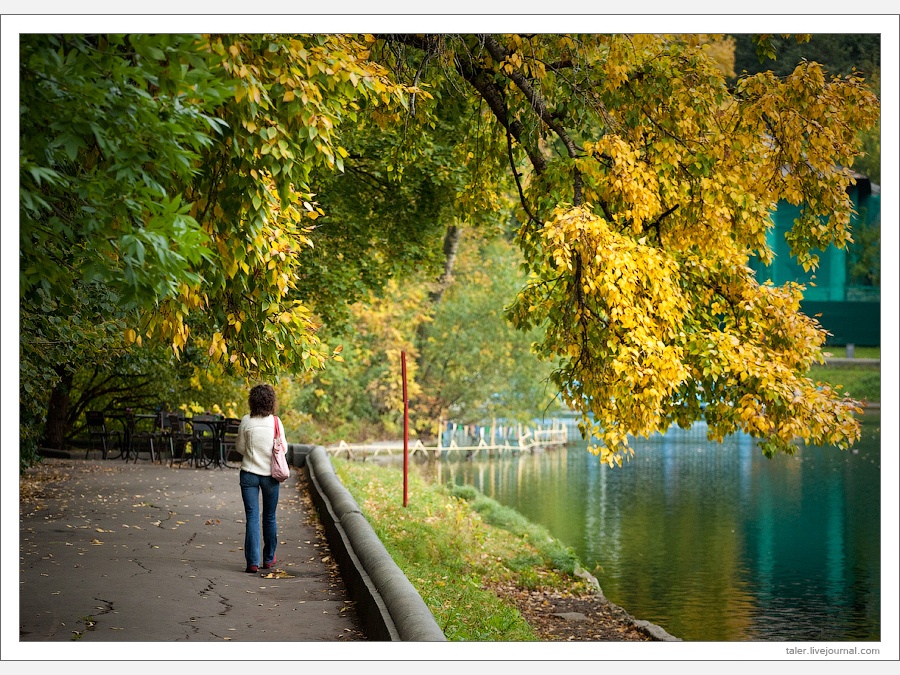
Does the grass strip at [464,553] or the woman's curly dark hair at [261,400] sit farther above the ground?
the woman's curly dark hair at [261,400]

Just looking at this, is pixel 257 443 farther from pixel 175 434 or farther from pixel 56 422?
pixel 56 422

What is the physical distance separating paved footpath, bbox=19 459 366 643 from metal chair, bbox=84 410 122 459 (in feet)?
15.5

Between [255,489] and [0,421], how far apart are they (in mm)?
2876

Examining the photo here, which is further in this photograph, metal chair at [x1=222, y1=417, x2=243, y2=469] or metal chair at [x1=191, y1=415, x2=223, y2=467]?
metal chair at [x1=222, y1=417, x2=243, y2=469]

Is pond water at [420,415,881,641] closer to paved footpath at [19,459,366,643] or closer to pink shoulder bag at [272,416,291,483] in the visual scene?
paved footpath at [19,459,366,643]

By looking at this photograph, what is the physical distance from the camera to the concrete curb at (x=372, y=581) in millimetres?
6227

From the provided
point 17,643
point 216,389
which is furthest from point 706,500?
point 17,643

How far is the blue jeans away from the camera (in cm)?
836

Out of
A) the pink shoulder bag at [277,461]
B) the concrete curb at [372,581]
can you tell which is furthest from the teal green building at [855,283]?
the pink shoulder bag at [277,461]

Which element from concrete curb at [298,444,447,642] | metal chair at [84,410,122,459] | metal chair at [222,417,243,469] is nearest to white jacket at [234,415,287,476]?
concrete curb at [298,444,447,642]

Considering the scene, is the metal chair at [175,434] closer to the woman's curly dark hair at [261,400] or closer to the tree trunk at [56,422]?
the tree trunk at [56,422]

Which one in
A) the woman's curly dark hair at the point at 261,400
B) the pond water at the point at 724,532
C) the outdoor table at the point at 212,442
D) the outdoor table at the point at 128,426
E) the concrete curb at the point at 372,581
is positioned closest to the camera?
the concrete curb at the point at 372,581

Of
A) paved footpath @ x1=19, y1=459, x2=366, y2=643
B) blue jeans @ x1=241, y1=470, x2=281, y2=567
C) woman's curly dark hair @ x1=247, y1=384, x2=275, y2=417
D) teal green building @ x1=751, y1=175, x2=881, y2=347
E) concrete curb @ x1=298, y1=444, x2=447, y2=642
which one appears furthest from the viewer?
teal green building @ x1=751, y1=175, x2=881, y2=347

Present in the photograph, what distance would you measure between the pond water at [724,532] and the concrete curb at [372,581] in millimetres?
4672
